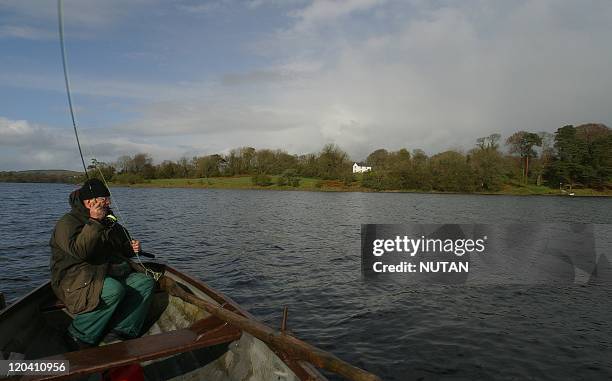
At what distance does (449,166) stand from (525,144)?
23205mm

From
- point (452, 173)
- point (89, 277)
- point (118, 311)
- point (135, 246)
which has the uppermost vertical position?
point (452, 173)

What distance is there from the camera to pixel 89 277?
554cm

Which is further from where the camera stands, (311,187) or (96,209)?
(311,187)

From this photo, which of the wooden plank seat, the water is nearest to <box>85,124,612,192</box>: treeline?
the water

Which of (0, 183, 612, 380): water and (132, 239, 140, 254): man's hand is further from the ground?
(132, 239, 140, 254): man's hand

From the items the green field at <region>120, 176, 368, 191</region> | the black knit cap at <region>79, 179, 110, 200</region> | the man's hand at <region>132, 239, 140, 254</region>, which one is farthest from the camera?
the green field at <region>120, 176, 368, 191</region>

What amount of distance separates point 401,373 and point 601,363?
4779 millimetres

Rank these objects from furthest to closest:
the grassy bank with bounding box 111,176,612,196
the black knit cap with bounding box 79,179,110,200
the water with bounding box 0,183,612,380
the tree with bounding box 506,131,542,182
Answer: the grassy bank with bounding box 111,176,612,196, the tree with bounding box 506,131,542,182, the water with bounding box 0,183,612,380, the black knit cap with bounding box 79,179,110,200

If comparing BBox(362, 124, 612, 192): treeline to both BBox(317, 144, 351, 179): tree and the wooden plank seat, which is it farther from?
the wooden plank seat

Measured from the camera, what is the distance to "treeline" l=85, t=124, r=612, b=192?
93625 millimetres

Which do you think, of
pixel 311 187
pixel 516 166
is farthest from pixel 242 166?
pixel 516 166

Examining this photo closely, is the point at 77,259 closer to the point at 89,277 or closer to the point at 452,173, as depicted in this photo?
the point at 89,277

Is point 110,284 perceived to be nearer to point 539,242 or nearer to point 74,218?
point 74,218

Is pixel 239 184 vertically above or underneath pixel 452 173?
underneath
